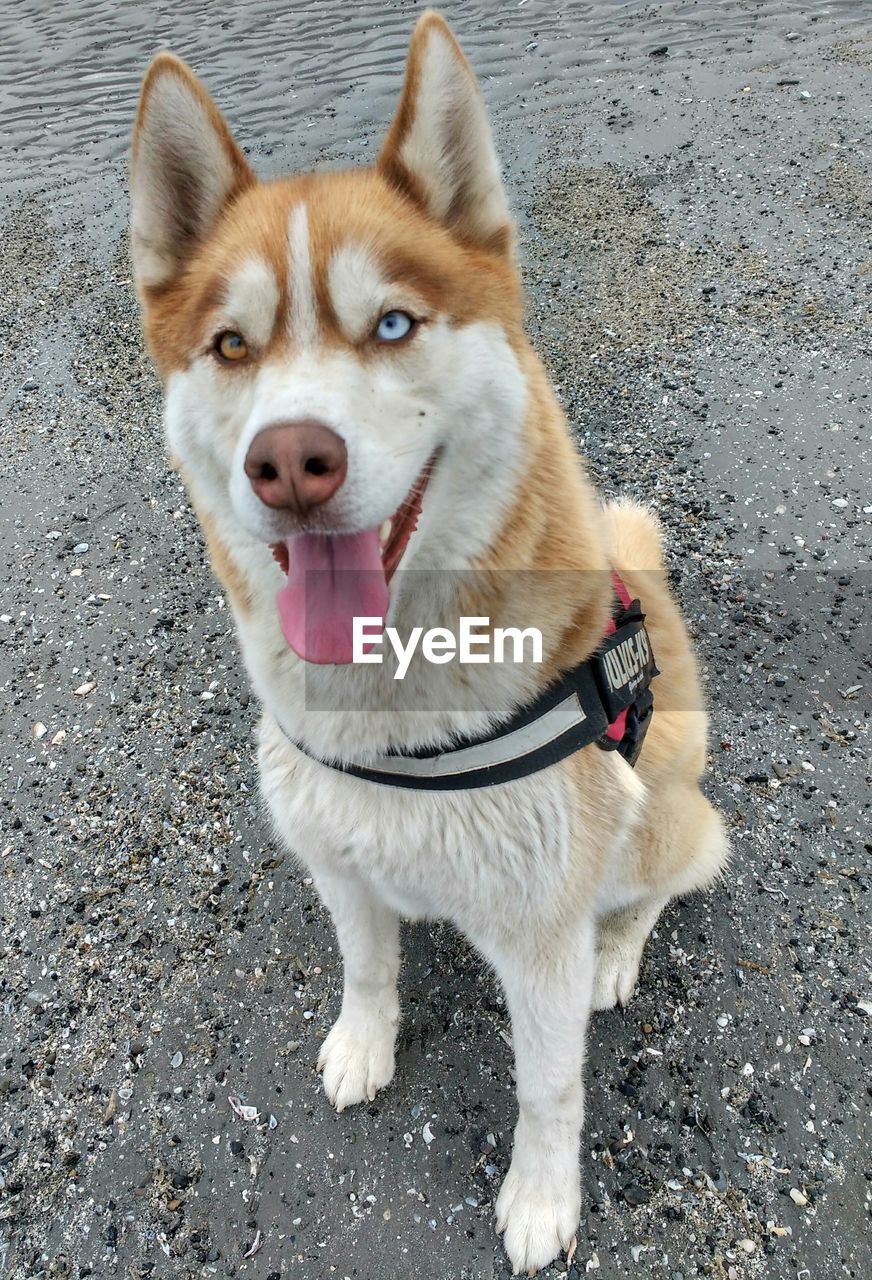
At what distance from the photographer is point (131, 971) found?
272cm

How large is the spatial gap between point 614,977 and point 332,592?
5.56ft

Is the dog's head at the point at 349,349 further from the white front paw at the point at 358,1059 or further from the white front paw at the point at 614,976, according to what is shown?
the white front paw at the point at 614,976

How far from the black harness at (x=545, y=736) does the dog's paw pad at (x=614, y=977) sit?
0.98 m

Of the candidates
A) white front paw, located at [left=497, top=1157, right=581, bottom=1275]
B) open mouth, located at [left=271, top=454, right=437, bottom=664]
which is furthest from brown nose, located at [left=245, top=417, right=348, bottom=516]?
white front paw, located at [left=497, top=1157, right=581, bottom=1275]

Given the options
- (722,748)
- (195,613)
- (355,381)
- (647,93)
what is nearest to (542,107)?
(647,93)

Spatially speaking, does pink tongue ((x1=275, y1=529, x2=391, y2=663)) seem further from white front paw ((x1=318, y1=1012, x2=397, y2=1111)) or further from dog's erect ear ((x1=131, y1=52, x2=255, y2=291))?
white front paw ((x1=318, y1=1012, x2=397, y2=1111))

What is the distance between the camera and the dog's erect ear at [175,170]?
5.62 feet

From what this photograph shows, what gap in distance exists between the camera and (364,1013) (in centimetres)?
239

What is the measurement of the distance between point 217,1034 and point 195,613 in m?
2.04

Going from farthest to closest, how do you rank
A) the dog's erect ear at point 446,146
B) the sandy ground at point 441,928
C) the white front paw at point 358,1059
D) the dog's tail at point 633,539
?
the dog's tail at point 633,539
the white front paw at point 358,1059
the sandy ground at point 441,928
the dog's erect ear at point 446,146

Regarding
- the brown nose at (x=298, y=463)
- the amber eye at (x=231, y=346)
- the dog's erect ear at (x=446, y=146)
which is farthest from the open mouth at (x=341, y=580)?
the dog's erect ear at (x=446, y=146)

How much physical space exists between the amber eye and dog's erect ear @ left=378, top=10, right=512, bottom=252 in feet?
1.78

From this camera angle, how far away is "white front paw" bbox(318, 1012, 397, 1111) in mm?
2338
